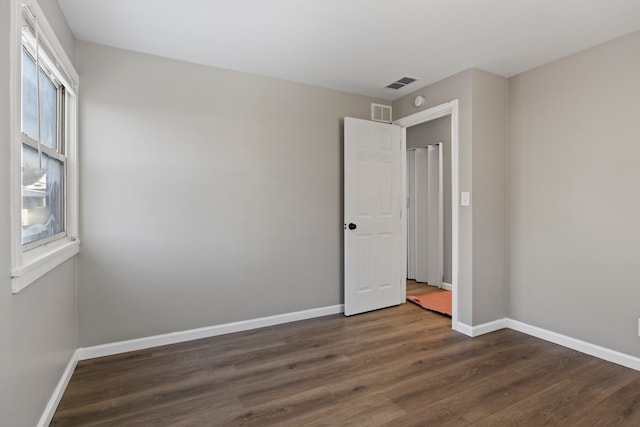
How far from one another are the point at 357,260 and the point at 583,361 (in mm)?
2072

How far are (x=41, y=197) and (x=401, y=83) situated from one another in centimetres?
323

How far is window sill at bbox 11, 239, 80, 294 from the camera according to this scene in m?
1.42

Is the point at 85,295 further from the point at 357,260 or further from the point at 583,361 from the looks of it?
the point at 583,361

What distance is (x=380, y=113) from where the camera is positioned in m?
4.03

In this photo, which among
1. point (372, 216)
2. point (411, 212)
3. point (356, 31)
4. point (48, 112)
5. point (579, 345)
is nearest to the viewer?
point (48, 112)

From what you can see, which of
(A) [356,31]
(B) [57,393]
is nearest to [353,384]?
(B) [57,393]

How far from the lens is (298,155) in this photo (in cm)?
350

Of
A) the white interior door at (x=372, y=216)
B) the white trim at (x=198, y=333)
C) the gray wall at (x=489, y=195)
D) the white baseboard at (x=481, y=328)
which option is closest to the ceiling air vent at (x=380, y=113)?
the white interior door at (x=372, y=216)

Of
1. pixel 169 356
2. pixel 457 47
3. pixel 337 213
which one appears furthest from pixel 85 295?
pixel 457 47

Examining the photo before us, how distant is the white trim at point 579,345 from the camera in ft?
8.23

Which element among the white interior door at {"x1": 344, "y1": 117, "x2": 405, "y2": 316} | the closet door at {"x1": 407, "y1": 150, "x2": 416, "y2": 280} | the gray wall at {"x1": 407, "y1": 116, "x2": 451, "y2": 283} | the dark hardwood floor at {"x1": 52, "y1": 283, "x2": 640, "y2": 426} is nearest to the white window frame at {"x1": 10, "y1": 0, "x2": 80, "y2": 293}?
the dark hardwood floor at {"x1": 52, "y1": 283, "x2": 640, "y2": 426}

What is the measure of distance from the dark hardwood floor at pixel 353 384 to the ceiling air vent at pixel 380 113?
7.98 feet

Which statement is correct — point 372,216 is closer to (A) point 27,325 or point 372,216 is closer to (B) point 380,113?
(B) point 380,113

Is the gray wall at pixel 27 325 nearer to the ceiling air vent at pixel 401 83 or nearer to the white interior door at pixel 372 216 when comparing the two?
the white interior door at pixel 372 216
